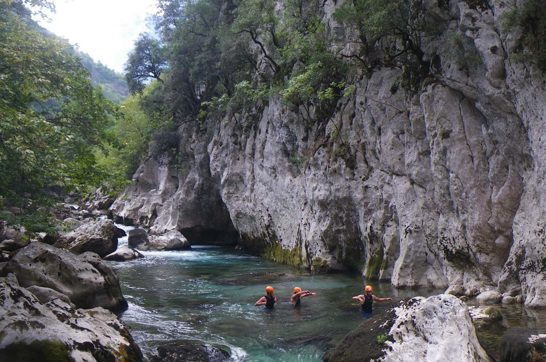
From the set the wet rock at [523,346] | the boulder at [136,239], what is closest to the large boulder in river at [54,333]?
the wet rock at [523,346]

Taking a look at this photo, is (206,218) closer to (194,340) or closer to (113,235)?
(113,235)

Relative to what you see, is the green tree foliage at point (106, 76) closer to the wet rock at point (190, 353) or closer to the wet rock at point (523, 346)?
the wet rock at point (190, 353)

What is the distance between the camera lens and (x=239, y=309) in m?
13.0

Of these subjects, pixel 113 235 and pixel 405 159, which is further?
pixel 113 235

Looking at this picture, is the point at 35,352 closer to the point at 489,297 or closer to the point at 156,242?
the point at 489,297

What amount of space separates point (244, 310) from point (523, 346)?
767 centimetres

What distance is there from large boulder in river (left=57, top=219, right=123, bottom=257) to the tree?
1900cm

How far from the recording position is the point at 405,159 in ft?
48.6

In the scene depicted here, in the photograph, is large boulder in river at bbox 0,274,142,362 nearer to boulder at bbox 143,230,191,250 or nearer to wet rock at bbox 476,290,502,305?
wet rock at bbox 476,290,502,305

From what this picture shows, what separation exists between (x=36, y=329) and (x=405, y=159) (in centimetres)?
1143

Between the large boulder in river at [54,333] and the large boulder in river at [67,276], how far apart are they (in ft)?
12.4

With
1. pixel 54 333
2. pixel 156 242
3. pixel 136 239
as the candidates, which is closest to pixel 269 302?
pixel 54 333

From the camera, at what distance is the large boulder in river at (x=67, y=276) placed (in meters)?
11.7

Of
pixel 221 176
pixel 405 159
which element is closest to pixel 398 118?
pixel 405 159
